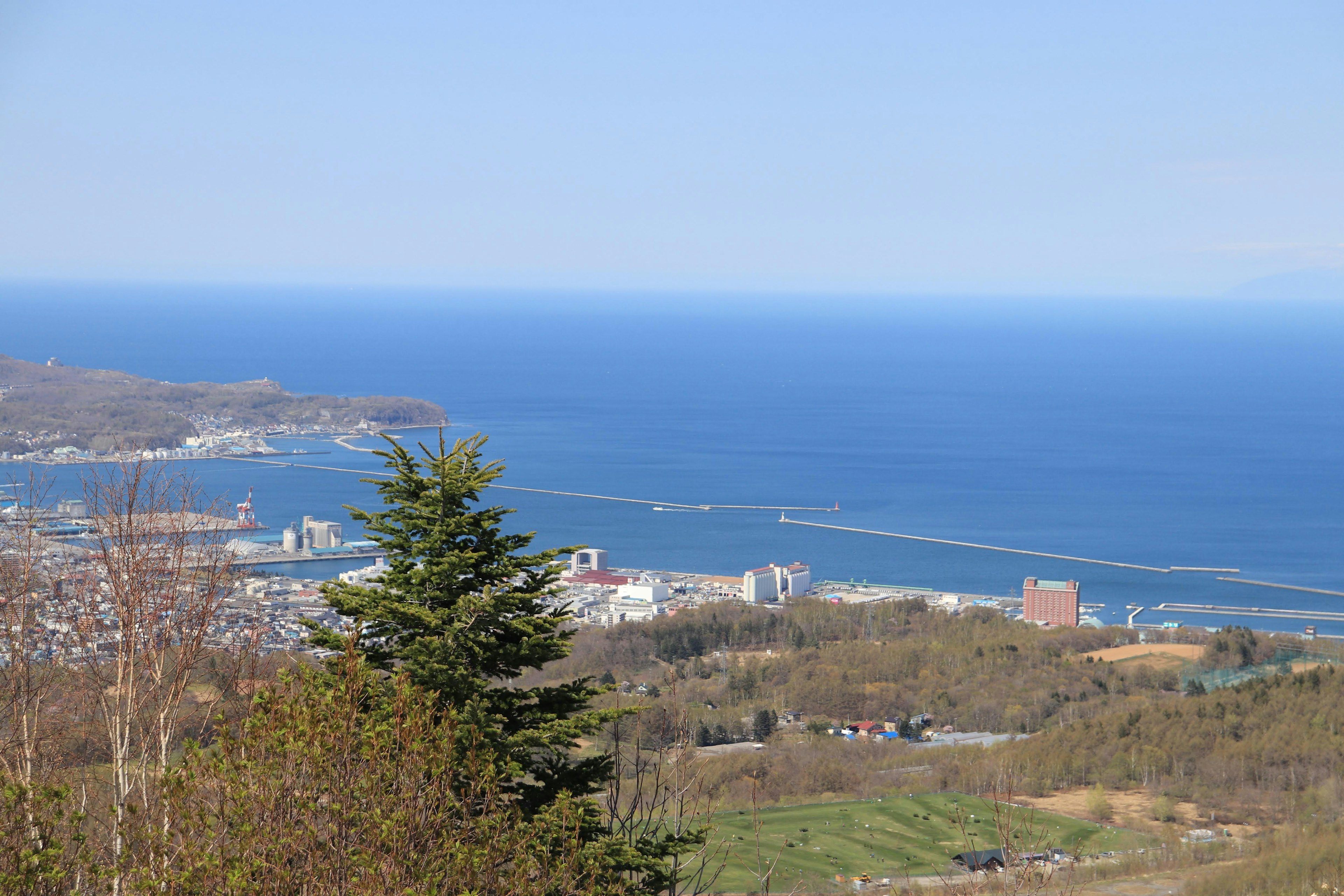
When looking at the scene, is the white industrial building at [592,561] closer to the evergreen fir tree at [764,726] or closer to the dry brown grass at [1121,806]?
the evergreen fir tree at [764,726]

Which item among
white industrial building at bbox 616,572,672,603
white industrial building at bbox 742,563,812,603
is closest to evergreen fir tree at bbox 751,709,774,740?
white industrial building at bbox 742,563,812,603

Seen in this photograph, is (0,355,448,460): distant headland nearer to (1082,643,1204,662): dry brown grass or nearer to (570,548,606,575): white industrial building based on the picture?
(570,548,606,575): white industrial building

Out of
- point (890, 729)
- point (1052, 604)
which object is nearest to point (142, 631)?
point (890, 729)

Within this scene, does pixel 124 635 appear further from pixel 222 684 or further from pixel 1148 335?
pixel 1148 335

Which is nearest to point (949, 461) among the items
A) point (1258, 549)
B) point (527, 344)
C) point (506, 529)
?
point (1258, 549)

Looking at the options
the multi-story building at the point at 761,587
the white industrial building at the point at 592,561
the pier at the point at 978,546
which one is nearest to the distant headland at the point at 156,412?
the white industrial building at the point at 592,561
